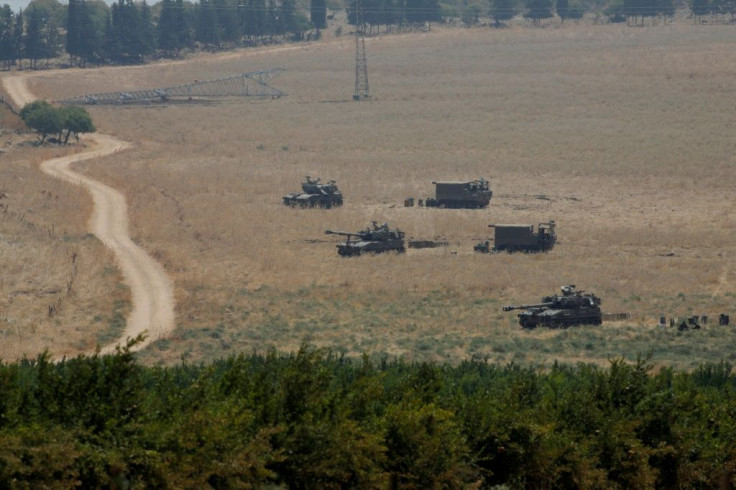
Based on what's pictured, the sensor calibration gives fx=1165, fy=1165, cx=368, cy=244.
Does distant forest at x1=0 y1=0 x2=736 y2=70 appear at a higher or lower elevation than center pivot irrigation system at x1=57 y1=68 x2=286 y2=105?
higher

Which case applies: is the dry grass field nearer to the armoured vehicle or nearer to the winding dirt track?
the winding dirt track

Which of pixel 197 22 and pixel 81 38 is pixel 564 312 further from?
pixel 197 22

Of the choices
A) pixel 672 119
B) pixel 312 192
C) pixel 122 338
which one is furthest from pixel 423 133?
pixel 122 338

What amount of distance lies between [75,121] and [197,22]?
278ft

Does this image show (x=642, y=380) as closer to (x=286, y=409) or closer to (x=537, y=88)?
(x=286, y=409)

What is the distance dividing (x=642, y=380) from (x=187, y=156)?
66.9m

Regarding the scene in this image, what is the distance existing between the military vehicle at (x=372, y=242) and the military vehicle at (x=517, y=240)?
370cm

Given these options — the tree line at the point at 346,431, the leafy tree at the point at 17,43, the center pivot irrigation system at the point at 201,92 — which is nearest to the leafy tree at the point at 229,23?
the leafy tree at the point at 17,43

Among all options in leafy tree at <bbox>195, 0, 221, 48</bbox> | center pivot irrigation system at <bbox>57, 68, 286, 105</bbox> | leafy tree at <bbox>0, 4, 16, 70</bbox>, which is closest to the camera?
center pivot irrigation system at <bbox>57, 68, 286, 105</bbox>

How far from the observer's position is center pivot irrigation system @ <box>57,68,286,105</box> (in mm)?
121438

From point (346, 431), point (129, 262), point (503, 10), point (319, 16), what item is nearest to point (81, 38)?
point (319, 16)

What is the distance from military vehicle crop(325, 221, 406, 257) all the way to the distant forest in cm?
10531

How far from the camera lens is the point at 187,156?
283 ft

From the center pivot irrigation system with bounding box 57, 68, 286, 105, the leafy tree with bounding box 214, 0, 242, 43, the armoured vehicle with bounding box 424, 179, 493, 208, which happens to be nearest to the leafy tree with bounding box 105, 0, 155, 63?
the leafy tree with bounding box 214, 0, 242, 43
